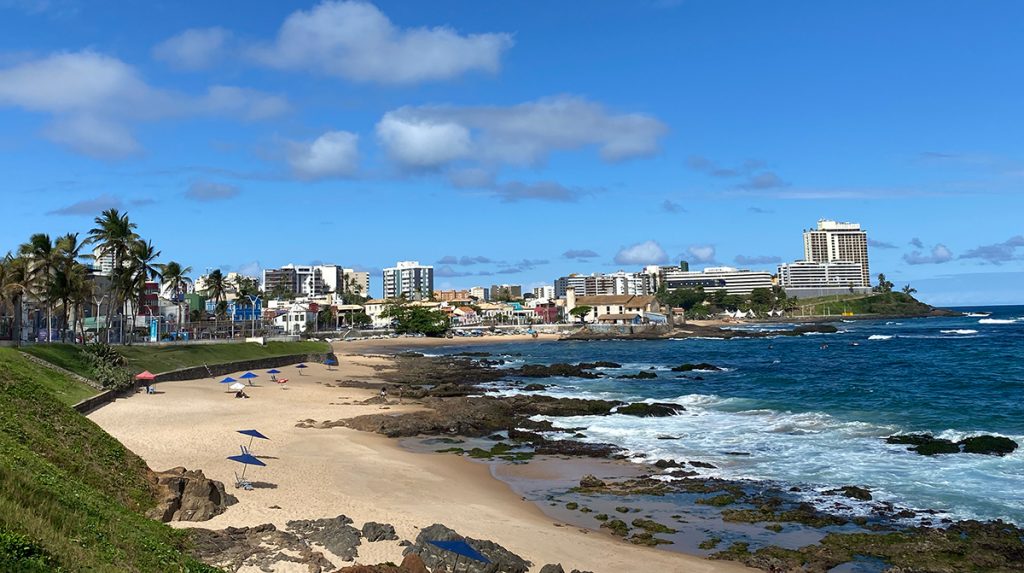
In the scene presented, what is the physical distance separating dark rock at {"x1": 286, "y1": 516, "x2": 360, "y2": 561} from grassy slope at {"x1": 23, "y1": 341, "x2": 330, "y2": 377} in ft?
83.3

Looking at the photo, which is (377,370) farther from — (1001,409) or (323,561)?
(323,561)

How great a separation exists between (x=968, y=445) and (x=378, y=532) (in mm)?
21282

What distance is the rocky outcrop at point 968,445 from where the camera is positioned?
79.7 ft

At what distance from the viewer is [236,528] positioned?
14.5 metres

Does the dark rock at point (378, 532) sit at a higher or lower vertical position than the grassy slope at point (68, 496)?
lower

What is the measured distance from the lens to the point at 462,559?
1284 centimetres

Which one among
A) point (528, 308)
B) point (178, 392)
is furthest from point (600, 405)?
point (528, 308)

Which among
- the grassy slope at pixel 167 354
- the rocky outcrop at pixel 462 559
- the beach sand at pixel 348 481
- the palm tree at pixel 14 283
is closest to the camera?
the rocky outcrop at pixel 462 559

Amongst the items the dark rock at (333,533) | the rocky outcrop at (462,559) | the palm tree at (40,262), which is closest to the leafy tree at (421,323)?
the palm tree at (40,262)

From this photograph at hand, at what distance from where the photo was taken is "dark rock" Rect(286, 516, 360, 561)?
13609 millimetres

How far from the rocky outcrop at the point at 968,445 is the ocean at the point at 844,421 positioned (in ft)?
1.55

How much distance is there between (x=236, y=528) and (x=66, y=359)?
1065 inches

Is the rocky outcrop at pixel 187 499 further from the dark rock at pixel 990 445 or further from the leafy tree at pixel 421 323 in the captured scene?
the leafy tree at pixel 421 323

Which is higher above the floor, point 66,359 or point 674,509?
point 66,359
